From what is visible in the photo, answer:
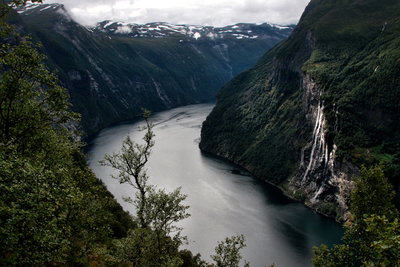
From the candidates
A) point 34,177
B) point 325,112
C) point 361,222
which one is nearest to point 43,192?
point 34,177

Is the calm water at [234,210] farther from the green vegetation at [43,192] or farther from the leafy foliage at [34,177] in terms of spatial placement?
the leafy foliage at [34,177]

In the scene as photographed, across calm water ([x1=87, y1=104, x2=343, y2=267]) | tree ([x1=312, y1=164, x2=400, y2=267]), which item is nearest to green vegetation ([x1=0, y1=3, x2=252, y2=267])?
tree ([x1=312, y1=164, x2=400, y2=267])

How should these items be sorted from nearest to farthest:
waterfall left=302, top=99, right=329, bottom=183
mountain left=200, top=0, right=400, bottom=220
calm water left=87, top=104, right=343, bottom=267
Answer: calm water left=87, top=104, right=343, bottom=267
mountain left=200, top=0, right=400, bottom=220
waterfall left=302, top=99, right=329, bottom=183

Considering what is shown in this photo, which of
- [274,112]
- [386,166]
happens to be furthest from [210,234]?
[274,112]

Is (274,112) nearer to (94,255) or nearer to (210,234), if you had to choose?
(210,234)

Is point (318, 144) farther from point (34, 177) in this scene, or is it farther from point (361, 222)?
point (34, 177)

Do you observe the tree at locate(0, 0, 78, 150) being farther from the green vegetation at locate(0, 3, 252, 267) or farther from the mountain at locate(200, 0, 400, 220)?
the mountain at locate(200, 0, 400, 220)
